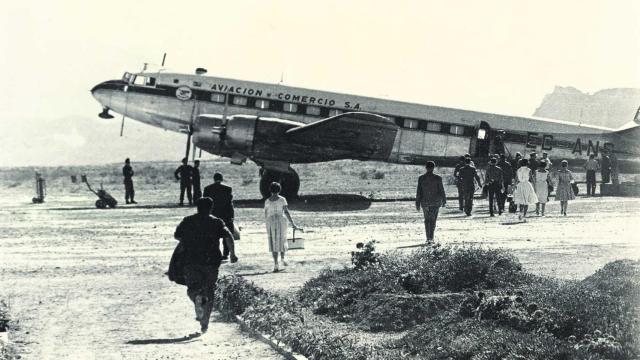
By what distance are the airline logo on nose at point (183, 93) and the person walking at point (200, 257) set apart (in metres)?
17.4

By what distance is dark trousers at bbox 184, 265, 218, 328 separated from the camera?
9320mm

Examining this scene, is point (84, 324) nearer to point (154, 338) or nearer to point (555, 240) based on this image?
point (154, 338)

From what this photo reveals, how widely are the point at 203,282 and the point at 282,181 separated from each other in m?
16.6

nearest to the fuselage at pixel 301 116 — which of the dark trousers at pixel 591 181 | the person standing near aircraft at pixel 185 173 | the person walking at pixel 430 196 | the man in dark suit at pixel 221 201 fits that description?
the person standing near aircraft at pixel 185 173

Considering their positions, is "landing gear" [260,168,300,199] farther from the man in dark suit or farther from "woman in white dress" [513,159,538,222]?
the man in dark suit

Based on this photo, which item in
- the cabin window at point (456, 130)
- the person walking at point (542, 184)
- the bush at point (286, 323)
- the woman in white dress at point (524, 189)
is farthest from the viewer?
the cabin window at point (456, 130)

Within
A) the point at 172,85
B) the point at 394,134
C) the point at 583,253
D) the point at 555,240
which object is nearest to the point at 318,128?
the point at 394,134

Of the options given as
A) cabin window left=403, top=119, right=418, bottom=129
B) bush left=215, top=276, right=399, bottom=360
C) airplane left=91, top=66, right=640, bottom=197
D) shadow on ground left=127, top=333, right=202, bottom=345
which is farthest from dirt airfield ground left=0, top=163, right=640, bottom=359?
cabin window left=403, top=119, right=418, bottom=129

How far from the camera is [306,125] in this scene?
24.8m

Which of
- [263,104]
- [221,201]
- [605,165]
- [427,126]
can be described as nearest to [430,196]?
[221,201]

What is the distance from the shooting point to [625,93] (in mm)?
192875

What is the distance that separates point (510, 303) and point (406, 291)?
6.87ft

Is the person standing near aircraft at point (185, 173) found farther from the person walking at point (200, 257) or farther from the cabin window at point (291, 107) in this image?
the person walking at point (200, 257)

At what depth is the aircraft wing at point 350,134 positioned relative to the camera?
24141mm
